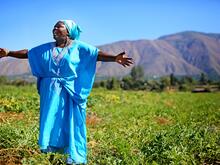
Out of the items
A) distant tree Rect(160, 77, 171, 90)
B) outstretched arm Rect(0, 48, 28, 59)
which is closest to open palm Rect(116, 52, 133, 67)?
outstretched arm Rect(0, 48, 28, 59)

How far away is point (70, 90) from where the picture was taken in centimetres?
473

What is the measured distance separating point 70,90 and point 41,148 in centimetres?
74

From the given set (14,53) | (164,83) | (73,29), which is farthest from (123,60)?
(164,83)

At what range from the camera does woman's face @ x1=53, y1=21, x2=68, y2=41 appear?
4.61 m

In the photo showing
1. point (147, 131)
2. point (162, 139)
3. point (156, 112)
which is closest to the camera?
point (162, 139)

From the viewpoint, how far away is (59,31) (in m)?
4.61

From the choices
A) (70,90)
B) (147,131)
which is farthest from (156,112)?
(70,90)

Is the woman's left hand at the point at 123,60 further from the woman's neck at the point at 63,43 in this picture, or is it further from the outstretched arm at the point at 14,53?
the outstretched arm at the point at 14,53

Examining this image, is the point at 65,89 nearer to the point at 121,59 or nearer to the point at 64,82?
the point at 64,82

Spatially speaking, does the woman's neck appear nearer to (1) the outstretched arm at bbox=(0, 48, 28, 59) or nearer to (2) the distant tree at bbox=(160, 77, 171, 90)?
(1) the outstretched arm at bbox=(0, 48, 28, 59)

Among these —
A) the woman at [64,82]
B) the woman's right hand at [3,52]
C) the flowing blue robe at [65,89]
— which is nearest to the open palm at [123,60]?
the woman at [64,82]

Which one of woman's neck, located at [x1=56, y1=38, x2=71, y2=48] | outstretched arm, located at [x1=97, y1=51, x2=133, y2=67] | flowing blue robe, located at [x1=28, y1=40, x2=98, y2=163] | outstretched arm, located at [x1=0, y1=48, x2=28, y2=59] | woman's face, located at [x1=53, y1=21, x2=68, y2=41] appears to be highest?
woman's face, located at [x1=53, y1=21, x2=68, y2=41]

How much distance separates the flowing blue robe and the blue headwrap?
0.27 feet

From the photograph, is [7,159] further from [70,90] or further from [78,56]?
[78,56]
